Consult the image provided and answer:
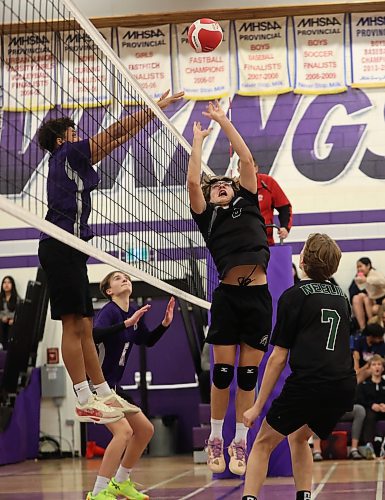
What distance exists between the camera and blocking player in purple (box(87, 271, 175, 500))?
6.94 m

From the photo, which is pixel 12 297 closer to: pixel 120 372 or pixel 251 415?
pixel 120 372

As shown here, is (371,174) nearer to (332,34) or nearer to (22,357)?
(332,34)

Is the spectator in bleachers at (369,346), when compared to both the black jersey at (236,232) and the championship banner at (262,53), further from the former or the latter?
the black jersey at (236,232)

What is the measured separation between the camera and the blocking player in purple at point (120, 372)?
6.94 meters

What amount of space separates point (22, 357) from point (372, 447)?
516 centimetres

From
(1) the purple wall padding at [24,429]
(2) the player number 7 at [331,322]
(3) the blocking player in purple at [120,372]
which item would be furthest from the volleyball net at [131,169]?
(1) the purple wall padding at [24,429]

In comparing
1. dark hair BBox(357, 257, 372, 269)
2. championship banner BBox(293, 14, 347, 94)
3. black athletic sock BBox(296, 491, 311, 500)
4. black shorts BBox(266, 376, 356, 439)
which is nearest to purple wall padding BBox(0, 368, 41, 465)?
dark hair BBox(357, 257, 372, 269)

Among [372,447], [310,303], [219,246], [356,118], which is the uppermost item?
[356,118]

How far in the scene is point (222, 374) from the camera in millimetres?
6555

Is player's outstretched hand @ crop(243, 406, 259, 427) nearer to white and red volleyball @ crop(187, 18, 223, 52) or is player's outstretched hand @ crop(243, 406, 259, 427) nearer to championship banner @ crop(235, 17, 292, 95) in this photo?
white and red volleyball @ crop(187, 18, 223, 52)

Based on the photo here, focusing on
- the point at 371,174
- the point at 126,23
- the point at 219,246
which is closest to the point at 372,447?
the point at 371,174

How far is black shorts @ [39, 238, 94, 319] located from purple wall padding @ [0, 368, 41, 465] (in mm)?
7562

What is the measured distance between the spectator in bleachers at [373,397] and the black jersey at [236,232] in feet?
21.7

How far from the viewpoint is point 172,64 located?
15.4 meters
